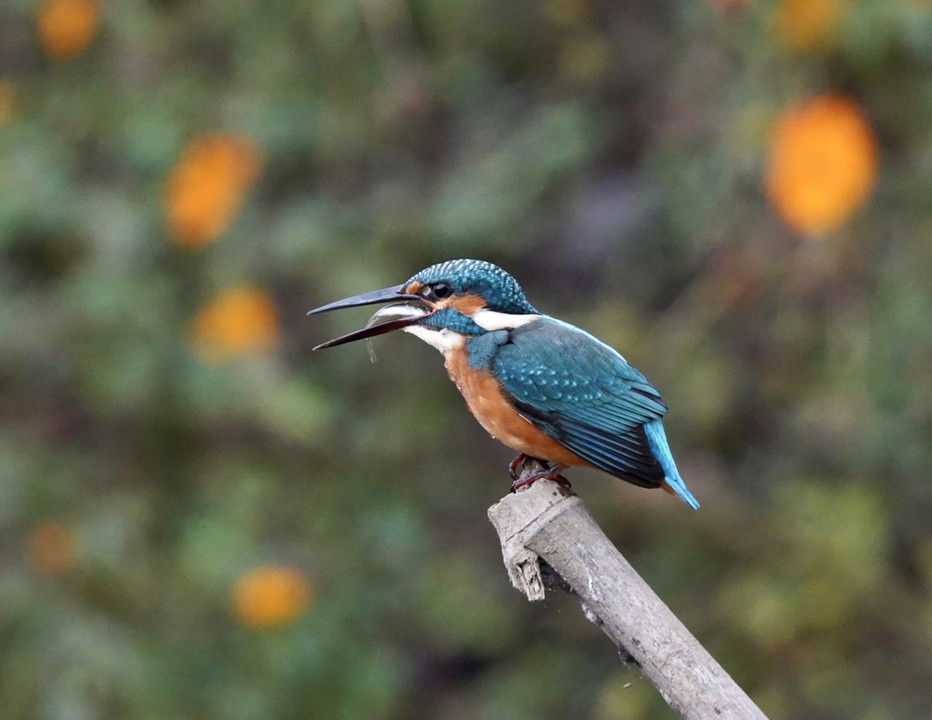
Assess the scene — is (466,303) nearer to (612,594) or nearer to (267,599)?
(612,594)

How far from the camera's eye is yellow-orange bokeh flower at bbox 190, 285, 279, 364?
3584 mm

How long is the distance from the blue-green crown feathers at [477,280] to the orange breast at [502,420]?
101 millimetres

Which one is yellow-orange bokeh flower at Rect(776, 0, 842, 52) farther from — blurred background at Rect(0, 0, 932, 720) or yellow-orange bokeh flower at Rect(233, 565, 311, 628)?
yellow-orange bokeh flower at Rect(233, 565, 311, 628)

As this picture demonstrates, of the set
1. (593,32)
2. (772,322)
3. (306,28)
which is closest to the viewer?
(772,322)

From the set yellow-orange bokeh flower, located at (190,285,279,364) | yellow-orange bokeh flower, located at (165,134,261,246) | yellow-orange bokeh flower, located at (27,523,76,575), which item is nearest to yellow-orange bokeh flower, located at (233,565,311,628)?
yellow-orange bokeh flower, located at (27,523,76,575)

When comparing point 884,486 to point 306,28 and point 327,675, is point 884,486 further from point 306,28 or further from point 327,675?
point 306,28

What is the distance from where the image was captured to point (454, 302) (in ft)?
6.91

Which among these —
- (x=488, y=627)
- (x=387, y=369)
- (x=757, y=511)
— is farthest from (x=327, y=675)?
(x=757, y=511)

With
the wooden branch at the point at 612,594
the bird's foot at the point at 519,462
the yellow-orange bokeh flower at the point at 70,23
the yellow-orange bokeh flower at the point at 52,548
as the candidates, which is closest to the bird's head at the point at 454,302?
the bird's foot at the point at 519,462

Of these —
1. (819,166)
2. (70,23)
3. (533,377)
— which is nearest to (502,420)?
(533,377)

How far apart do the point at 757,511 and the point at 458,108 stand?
164cm

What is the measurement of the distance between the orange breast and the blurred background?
134cm

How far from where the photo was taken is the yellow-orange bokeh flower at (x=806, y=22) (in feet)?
11.5

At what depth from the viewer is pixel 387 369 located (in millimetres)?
3836
